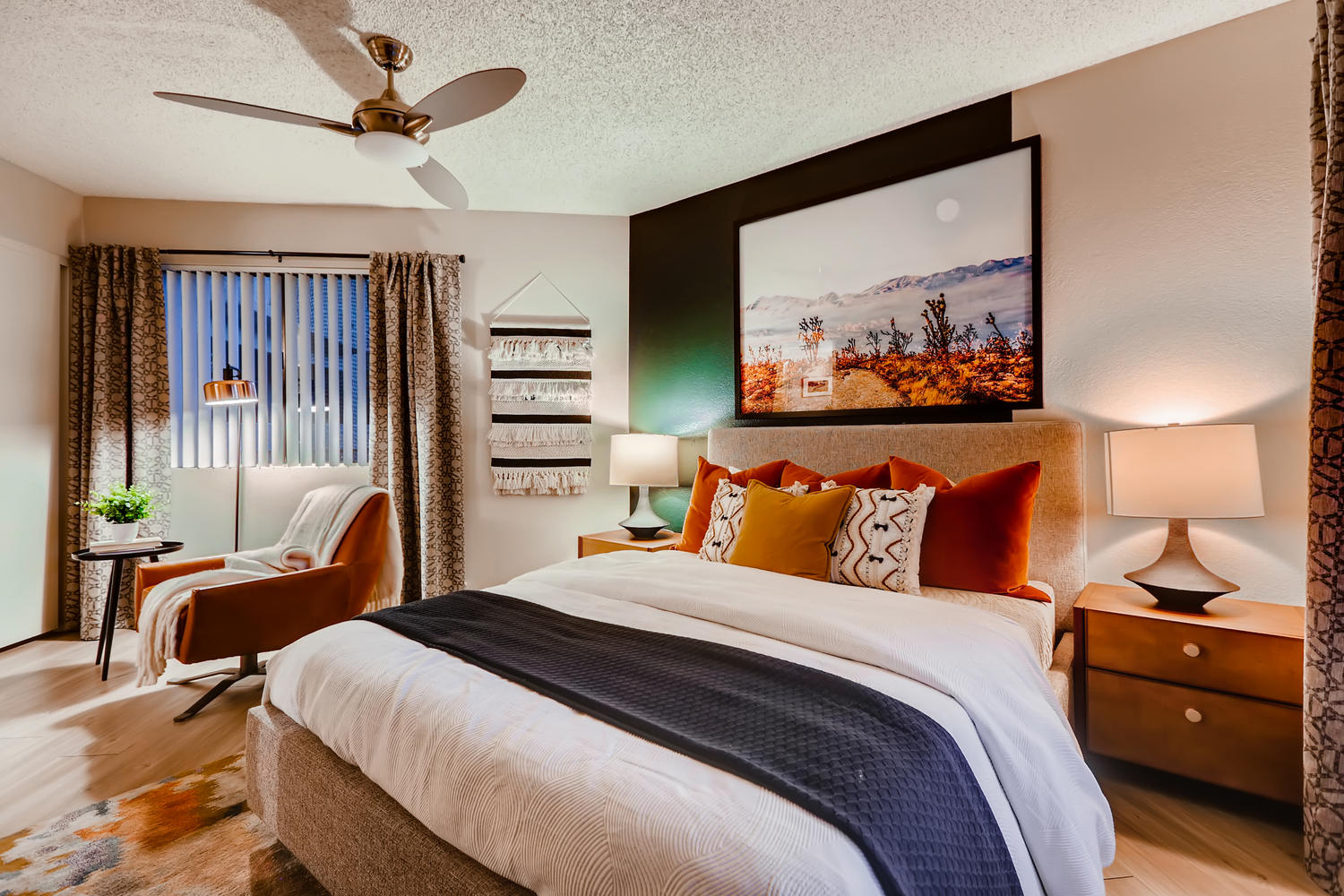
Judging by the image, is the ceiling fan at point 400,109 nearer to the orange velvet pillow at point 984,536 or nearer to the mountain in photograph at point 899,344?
the mountain in photograph at point 899,344

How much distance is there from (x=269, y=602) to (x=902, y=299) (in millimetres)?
3080

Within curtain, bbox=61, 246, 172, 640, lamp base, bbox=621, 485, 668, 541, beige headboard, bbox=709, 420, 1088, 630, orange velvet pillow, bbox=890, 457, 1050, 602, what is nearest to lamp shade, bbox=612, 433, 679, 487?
lamp base, bbox=621, 485, 668, 541

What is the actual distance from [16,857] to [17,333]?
310cm

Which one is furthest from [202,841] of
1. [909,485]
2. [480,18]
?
[480,18]

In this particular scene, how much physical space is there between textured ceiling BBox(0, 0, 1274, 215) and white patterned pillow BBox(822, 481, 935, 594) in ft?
5.58

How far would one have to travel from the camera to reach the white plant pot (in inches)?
122

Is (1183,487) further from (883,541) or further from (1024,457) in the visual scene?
(883,541)

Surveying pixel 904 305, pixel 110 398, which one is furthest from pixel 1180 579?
pixel 110 398

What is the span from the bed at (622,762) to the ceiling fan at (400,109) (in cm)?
156

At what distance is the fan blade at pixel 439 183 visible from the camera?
2424 mm

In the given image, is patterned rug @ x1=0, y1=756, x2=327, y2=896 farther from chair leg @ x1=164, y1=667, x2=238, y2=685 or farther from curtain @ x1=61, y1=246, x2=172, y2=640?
curtain @ x1=61, y1=246, x2=172, y2=640

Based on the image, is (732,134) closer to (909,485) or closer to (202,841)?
(909,485)

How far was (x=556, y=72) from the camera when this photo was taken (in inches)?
98.8

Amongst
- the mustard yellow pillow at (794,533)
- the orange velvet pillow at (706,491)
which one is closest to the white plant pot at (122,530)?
the orange velvet pillow at (706,491)
